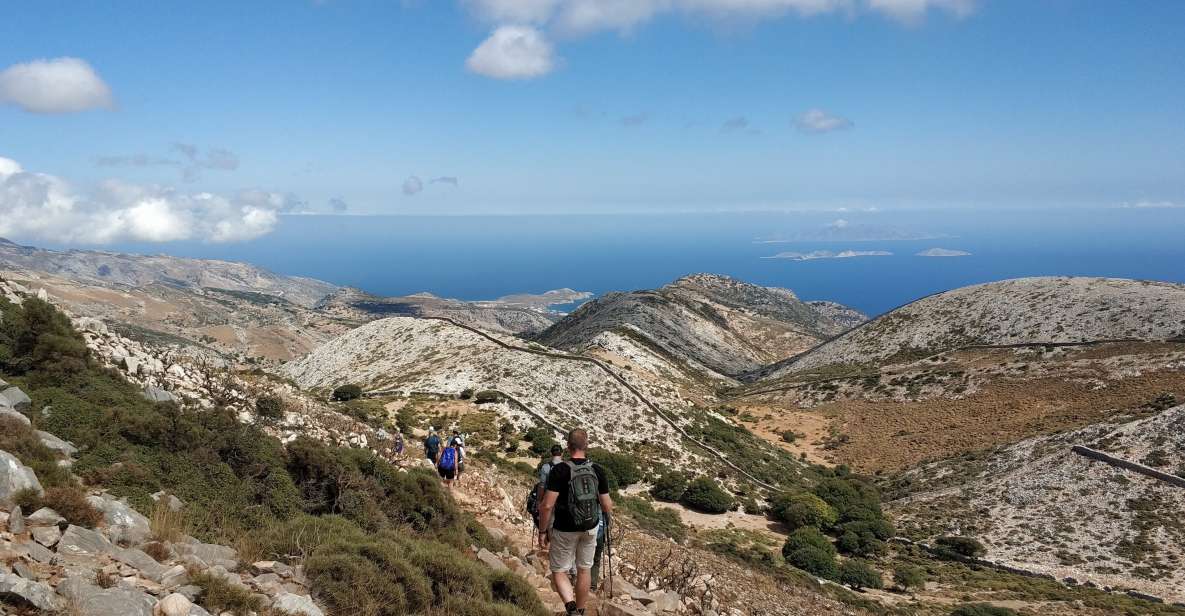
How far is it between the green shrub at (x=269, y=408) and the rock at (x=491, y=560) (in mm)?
8847

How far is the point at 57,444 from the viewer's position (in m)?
9.47

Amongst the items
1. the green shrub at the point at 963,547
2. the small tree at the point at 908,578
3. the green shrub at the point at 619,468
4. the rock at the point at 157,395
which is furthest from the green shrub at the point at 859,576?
the rock at the point at 157,395

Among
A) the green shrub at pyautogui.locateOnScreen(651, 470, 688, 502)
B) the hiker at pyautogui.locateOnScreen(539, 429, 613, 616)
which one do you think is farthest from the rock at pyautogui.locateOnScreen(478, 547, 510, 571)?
the green shrub at pyautogui.locateOnScreen(651, 470, 688, 502)

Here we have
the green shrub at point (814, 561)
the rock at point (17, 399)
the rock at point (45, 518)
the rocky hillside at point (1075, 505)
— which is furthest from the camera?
the rocky hillside at point (1075, 505)

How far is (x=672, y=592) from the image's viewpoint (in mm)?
11969

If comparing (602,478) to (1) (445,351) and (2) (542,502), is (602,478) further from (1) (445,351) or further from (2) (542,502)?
(1) (445,351)

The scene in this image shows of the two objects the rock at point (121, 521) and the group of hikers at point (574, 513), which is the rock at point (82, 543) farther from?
the group of hikers at point (574, 513)

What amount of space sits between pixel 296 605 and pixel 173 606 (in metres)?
1.35

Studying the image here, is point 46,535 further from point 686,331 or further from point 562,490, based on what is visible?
point 686,331

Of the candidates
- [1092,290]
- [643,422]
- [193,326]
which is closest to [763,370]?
[1092,290]

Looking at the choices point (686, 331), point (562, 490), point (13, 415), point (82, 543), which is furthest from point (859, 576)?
point (686, 331)

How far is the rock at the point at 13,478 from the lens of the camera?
23.7 feet

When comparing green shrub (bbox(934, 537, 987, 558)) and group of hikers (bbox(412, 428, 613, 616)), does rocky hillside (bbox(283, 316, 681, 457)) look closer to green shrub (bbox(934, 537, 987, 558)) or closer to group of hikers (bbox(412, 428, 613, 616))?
green shrub (bbox(934, 537, 987, 558))

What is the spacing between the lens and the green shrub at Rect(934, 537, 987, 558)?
27391 millimetres
